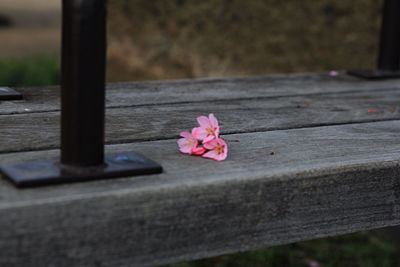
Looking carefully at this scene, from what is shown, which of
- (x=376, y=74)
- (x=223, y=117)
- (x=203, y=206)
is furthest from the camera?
(x=376, y=74)

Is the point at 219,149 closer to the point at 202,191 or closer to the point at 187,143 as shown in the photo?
the point at 187,143

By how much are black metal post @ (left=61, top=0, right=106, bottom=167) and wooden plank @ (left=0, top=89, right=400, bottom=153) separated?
0.17 metres

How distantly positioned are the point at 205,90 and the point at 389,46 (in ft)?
2.07

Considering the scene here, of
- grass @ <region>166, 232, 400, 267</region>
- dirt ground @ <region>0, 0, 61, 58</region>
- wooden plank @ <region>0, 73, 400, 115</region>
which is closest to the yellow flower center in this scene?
wooden plank @ <region>0, 73, 400, 115</region>

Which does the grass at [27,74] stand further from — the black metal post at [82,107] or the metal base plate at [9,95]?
the black metal post at [82,107]

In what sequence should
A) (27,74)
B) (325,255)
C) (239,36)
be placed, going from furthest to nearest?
(27,74)
(239,36)
(325,255)

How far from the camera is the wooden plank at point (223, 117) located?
1242 millimetres

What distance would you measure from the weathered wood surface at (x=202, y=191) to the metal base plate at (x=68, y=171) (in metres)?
0.01

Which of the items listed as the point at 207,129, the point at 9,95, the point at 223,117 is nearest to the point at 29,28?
the point at 9,95

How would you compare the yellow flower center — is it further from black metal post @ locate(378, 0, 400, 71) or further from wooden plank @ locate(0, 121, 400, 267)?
black metal post @ locate(378, 0, 400, 71)

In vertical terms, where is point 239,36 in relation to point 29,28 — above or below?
above

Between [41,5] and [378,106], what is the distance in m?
6.55

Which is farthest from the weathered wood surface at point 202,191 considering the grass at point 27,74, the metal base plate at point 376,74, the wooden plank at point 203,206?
the grass at point 27,74

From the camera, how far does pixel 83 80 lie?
974mm
